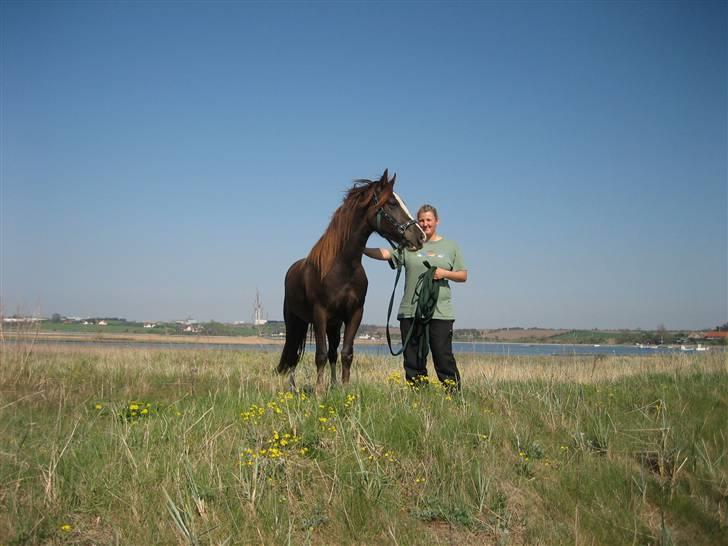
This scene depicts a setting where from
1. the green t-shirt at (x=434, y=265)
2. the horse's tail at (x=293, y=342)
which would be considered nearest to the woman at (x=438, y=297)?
the green t-shirt at (x=434, y=265)

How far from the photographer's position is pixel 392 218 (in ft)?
21.0

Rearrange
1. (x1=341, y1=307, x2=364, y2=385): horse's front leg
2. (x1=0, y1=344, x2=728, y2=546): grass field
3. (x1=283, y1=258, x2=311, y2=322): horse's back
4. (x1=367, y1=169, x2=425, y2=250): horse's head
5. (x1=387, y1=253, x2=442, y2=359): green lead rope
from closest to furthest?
(x1=0, y1=344, x2=728, y2=546): grass field, (x1=367, y1=169, x2=425, y2=250): horse's head, (x1=387, y1=253, x2=442, y2=359): green lead rope, (x1=341, y1=307, x2=364, y2=385): horse's front leg, (x1=283, y1=258, x2=311, y2=322): horse's back

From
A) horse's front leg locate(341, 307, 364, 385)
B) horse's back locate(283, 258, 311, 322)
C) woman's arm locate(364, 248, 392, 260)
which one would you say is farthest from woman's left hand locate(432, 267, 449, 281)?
horse's back locate(283, 258, 311, 322)

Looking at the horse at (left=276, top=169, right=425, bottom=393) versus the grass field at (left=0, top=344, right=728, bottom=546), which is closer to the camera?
the grass field at (left=0, top=344, right=728, bottom=546)

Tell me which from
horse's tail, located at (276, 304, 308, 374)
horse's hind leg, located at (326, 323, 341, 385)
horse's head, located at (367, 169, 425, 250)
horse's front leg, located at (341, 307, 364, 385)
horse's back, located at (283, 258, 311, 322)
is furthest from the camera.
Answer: horse's tail, located at (276, 304, 308, 374)

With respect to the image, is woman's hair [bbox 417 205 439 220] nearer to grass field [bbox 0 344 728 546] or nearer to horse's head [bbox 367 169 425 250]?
horse's head [bbox 367 169 425 250]

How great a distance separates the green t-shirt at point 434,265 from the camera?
21.5 feet

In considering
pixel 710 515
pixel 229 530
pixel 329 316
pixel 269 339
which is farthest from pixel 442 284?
pixel 269 339

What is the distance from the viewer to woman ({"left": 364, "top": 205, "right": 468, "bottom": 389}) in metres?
6.53

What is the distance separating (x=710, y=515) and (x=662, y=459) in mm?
808

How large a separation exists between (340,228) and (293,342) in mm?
2791

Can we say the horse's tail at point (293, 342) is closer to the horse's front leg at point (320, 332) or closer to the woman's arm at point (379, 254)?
the horse's front leg at point (320, 332)

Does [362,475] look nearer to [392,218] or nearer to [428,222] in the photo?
[392,218]

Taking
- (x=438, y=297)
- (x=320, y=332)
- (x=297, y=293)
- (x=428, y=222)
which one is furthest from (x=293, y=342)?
(x=428, y=222)
